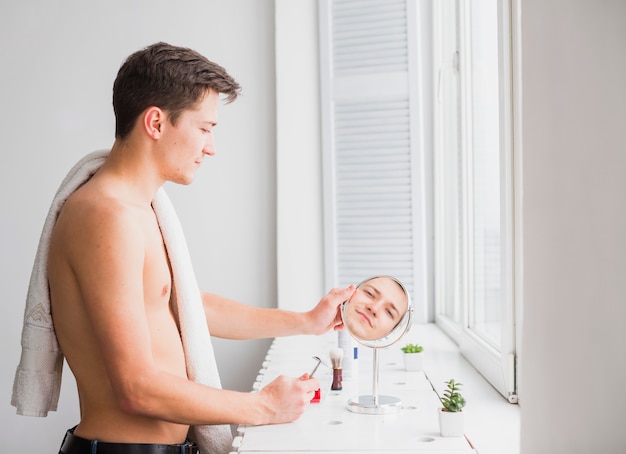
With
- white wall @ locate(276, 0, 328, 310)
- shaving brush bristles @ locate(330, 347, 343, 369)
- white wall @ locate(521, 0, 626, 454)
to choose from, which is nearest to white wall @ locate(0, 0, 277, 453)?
white wall @ locate(276, 0, 328, 310)

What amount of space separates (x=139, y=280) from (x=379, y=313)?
1.68 feet

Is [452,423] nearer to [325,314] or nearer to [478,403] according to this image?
[478,403]

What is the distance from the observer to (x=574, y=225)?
2.93 ft

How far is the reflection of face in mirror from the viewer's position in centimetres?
150

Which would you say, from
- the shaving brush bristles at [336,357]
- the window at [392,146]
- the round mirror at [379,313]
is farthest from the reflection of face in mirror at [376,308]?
the window at [392,146]

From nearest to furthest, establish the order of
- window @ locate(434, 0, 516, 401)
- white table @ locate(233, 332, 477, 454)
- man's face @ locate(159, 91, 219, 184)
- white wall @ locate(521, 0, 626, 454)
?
white wall @ locate(521, 0, 626, 454), white table @ locate(233, 332, 477, 454), man's face @ locate(159, 91, 219, 184), window @ locate(434, 0, 516, 401)

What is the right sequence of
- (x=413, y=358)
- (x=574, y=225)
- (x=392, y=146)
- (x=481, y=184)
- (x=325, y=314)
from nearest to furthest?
(x=574, y=225) < (x=325, y=314) < (x=413, y=358) < (x=481, y=184) < (x=392, y=146)

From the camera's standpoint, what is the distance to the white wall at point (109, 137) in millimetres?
2990

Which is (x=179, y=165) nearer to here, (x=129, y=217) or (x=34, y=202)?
(x=129, y=217)

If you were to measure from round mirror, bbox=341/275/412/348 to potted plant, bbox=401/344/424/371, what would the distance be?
0.36 meters

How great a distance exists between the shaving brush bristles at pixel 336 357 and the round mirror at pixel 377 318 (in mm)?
122

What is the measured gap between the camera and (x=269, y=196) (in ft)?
9.80

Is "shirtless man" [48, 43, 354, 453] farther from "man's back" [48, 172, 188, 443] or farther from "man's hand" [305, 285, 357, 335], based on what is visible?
"man's hand" [305, 285, 357, 335]

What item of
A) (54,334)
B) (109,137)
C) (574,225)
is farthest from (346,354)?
(109,137)
